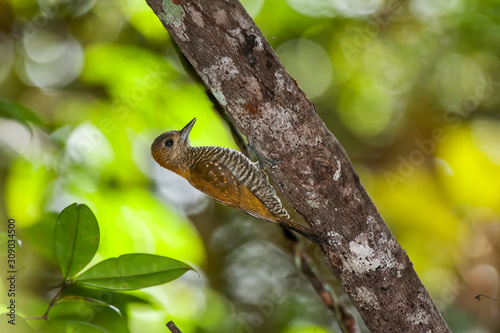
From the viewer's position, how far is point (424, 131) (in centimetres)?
451

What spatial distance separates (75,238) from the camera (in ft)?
7.17

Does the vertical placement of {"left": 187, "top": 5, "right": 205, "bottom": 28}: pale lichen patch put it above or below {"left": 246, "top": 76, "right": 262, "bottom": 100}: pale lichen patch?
above

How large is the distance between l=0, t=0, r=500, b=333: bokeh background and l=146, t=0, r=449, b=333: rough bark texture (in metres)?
1.05

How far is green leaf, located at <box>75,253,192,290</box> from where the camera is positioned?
2.13m

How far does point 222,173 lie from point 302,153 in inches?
46.5

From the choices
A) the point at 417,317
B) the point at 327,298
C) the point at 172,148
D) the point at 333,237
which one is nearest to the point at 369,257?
the point at 333,237

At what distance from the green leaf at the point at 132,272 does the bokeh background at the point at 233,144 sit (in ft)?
0.58

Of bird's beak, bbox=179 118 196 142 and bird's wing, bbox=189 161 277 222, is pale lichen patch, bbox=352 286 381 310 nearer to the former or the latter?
bird's wing, bbox=189 161 277 222

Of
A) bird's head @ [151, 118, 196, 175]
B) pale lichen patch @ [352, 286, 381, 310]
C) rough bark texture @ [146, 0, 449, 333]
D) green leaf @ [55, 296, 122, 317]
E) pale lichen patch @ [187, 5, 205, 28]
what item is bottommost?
green leaf @ [55, 296, 122, 317]

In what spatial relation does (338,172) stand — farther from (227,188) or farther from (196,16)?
(227,188)

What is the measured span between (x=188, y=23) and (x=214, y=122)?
60.7 inches

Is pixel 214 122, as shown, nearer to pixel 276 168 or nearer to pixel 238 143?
pixel 238 143

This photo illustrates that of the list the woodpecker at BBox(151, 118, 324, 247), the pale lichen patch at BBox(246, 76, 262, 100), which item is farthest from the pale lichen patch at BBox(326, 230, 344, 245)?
the pale lichen patch at BBox(246, 76, 262, 100)

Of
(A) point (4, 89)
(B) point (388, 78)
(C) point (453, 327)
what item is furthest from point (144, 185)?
(C) point (453, 327)
